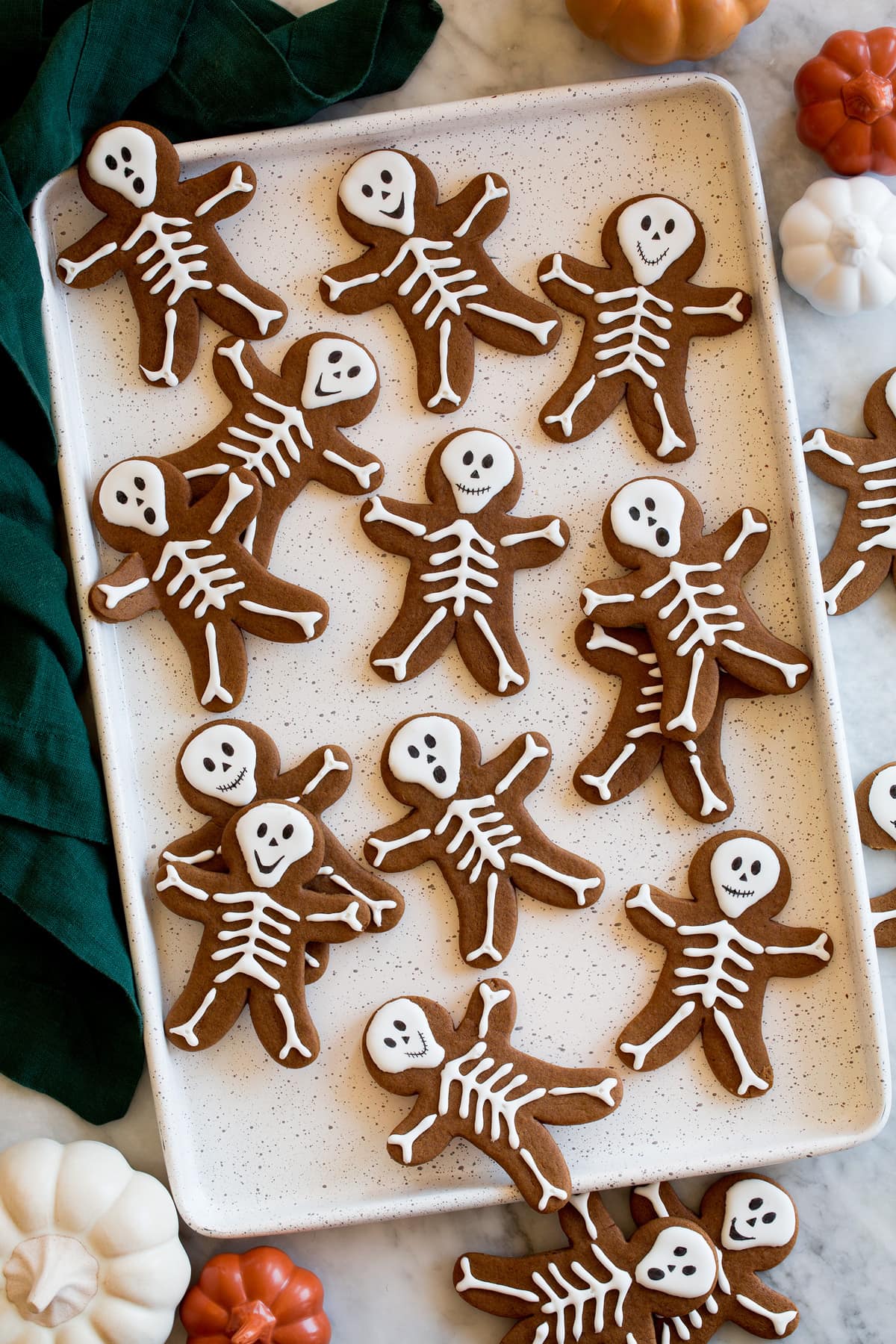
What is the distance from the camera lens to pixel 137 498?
1.29 m

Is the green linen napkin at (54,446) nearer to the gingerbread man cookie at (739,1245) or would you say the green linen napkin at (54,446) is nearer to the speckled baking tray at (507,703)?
the speckled baking tray at (507,703)

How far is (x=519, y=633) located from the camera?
130 centimetres

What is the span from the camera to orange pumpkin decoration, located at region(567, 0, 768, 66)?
1239 mm

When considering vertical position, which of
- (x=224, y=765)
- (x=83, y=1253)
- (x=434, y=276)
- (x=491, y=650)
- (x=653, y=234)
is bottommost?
(x=83, y=1253)

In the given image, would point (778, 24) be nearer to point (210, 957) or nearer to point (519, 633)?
point (519, 633)

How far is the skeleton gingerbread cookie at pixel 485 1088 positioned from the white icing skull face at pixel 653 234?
0.78 meters

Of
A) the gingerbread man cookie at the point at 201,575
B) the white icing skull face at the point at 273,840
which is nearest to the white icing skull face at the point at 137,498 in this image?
the gingerbread man cookie at the point at 201,575

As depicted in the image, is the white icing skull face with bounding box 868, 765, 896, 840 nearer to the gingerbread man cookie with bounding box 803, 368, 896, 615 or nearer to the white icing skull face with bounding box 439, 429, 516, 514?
the gingerbread man cookie with bounding box 803, 368, 896, 615

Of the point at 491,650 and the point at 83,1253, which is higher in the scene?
the point at 491,650

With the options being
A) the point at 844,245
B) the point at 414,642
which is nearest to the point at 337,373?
the point at 414,642

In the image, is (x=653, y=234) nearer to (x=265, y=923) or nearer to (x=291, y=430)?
(x=291, y=430)

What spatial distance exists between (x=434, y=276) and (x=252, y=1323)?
1.10 m

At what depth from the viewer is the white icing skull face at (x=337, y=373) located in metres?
1.29

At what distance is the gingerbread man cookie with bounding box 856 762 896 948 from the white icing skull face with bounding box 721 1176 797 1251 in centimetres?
29
